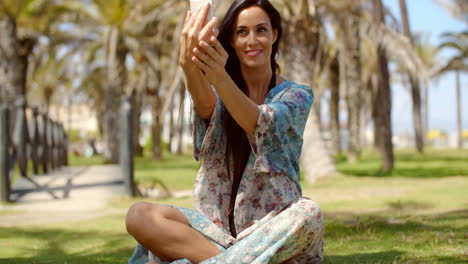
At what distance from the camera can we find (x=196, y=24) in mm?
2449

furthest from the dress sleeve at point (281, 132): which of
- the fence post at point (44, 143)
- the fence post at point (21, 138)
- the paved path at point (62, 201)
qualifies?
the fence post at point (44, 143)

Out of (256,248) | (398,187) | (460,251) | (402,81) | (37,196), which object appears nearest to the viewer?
(256,248)

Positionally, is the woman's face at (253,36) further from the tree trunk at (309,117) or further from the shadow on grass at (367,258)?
the tree trunk at (309,117)

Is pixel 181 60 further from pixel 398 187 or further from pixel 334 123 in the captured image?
pixel 334 123

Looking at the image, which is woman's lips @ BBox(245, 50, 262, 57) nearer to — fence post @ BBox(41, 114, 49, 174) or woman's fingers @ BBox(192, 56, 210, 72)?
woman's fingers @ BBox(192, 56, 210, 72)

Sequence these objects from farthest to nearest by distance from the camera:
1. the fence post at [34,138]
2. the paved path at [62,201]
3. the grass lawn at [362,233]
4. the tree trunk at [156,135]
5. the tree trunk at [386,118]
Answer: the tree trunk at [156,135], the tree trunk at [386,118], the fence post at [34,138], the paved path at [62,201], the grass lawn at [362,233]

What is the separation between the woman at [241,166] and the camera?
8.65 ft

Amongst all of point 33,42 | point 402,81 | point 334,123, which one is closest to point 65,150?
point 33,42

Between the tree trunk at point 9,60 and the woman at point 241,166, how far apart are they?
1580 cm

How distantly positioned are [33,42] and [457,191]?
15962mm

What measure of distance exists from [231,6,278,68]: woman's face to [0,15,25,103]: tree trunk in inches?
624

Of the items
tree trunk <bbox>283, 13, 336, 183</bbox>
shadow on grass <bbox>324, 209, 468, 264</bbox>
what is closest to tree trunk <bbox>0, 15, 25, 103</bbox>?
tree trunk <bbox>283, 13, 336, 183</bbox>

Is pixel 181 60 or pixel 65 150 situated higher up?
pixel 181 60

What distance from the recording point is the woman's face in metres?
2.88
